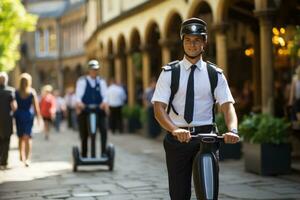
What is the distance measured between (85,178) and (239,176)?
8.06ft

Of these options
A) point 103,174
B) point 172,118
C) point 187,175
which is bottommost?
point 103,174

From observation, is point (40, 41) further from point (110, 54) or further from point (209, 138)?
point (209, 138)

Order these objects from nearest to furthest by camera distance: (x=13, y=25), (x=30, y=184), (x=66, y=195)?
(x=66, y=195) → (x=30, y=184) → (x=13, y=25)

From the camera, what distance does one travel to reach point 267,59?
14164 mm

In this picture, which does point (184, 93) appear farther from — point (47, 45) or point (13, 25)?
point (47, 45)

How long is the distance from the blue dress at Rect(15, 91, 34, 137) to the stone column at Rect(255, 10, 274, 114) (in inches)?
184

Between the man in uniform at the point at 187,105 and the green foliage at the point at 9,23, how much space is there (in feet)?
53.9

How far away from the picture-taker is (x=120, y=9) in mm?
28625

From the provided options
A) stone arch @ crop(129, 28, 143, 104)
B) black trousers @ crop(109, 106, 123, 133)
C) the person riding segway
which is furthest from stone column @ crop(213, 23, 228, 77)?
stone arch @ crop(129, 28, 143, 104)

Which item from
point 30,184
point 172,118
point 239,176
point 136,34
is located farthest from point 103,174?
point 136,34

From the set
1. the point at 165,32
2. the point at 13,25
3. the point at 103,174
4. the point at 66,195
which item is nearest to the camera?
the point at 66,195

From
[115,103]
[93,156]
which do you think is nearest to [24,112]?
[93,156]

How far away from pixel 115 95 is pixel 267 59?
10.5 meters

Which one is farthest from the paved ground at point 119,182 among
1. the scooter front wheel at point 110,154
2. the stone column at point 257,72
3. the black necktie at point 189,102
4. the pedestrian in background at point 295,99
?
the stone column at point 257,72
